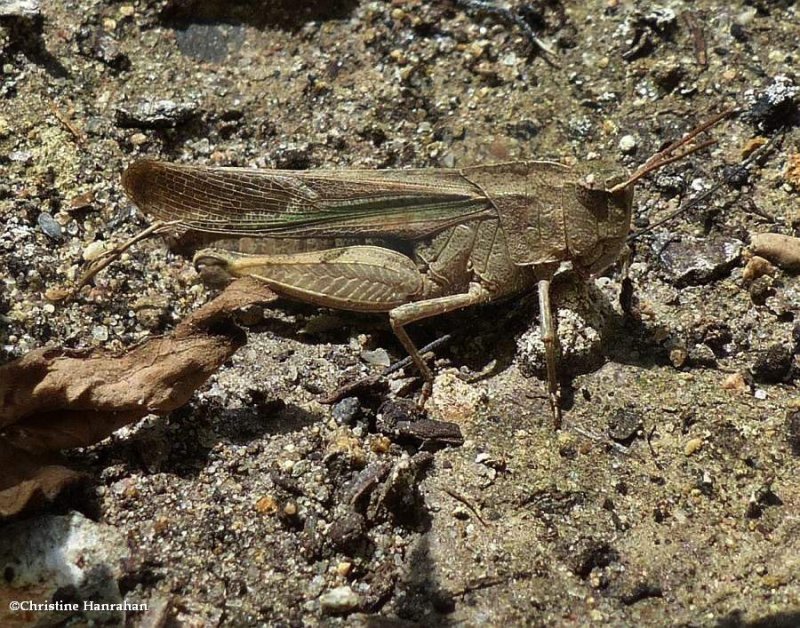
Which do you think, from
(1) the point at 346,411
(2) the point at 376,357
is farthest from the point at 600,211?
(1) the point at 346,411

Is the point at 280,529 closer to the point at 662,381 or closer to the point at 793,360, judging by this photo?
the point at 662,381

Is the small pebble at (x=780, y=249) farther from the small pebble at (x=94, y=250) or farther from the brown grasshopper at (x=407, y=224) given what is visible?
the small pebble at (x=94, y=250)

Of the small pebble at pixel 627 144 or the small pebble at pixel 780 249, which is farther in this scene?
the small pebble at pixel 627 144

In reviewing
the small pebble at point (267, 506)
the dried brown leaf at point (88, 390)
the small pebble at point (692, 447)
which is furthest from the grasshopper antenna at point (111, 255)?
the small pebble at point (692, 447)

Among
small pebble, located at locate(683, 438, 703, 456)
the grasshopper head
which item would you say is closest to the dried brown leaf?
the grasshopper head

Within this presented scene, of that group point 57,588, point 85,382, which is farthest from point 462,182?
point 57,588

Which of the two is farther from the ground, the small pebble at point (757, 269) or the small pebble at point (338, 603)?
the small pebble at point (757, 269)

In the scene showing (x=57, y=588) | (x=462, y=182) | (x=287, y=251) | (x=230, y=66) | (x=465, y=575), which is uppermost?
(x=230, y=66)
